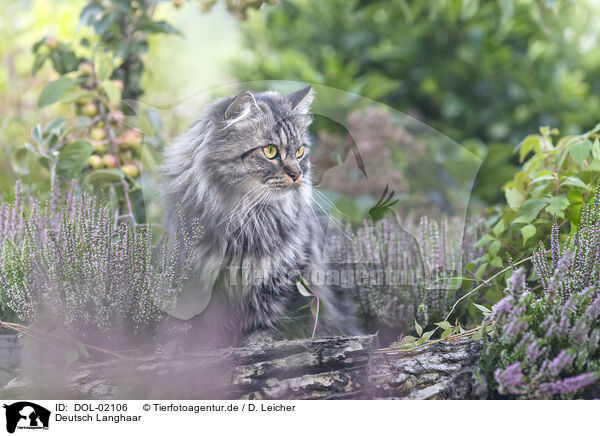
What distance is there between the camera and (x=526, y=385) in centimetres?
89

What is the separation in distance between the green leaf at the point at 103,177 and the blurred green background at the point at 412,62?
1.27 meters

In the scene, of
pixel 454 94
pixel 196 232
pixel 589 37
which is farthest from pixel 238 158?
pixel 589 37

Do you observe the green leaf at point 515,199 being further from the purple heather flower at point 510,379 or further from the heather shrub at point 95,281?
the heather shrub at point 95,281

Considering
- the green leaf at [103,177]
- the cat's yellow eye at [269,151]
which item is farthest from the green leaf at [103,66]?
the cat's yellow eye at [269,151]

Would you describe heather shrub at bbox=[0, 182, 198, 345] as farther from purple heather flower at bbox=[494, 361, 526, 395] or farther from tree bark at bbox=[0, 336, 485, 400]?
purple heather flower at bbox=[494, 361, 526, 395]

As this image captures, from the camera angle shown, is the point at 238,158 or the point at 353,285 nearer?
the point at 238,158

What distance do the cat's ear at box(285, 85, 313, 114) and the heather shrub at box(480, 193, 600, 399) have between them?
1.64 ft

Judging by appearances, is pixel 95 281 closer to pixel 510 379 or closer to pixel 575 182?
pixel 510 379

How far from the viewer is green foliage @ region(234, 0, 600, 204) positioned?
276 centimetres

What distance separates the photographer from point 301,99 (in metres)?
1.04
